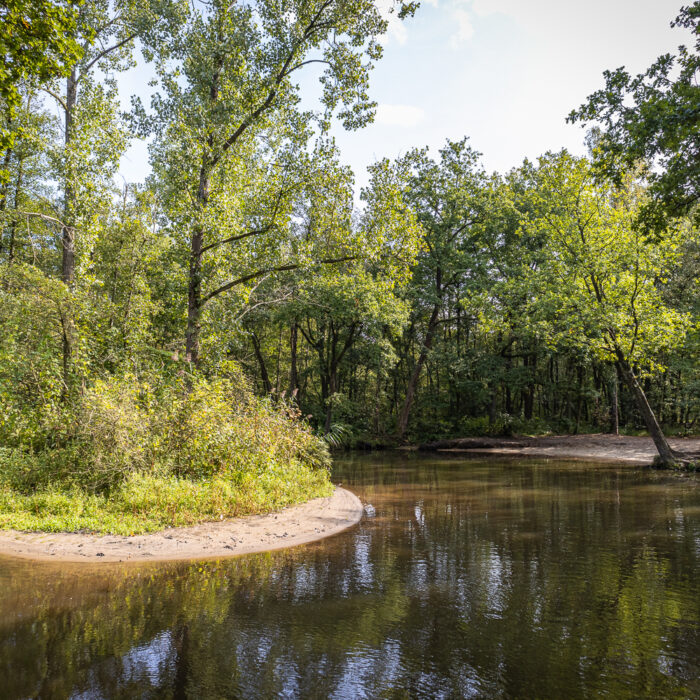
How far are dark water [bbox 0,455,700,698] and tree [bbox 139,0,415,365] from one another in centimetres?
870

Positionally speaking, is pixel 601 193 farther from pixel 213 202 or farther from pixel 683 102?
pixel 213 202

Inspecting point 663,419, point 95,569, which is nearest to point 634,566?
point 95,569

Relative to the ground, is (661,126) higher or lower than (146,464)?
higher

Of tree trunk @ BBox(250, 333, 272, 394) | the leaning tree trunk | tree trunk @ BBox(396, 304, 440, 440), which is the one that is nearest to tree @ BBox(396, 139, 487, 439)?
tree trunk @ BBox(396, 304, 440, 440)

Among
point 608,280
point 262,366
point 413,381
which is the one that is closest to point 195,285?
point 608,280

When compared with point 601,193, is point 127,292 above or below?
below

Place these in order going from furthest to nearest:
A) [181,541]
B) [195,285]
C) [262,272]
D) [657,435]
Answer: [657,435] < [262,272] < [195,285] < [181,541]

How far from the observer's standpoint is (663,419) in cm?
3378

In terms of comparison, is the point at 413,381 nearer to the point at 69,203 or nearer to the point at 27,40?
the point at 69,203

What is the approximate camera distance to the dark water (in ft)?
A: 13.9

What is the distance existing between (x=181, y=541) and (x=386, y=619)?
4.61 metres

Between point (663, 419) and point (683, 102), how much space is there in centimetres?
3009

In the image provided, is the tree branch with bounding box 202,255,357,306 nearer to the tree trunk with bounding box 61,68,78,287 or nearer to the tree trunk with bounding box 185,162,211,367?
the tree trunk with bounding box 185,162,211,367

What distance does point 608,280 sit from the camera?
19.8 meters
